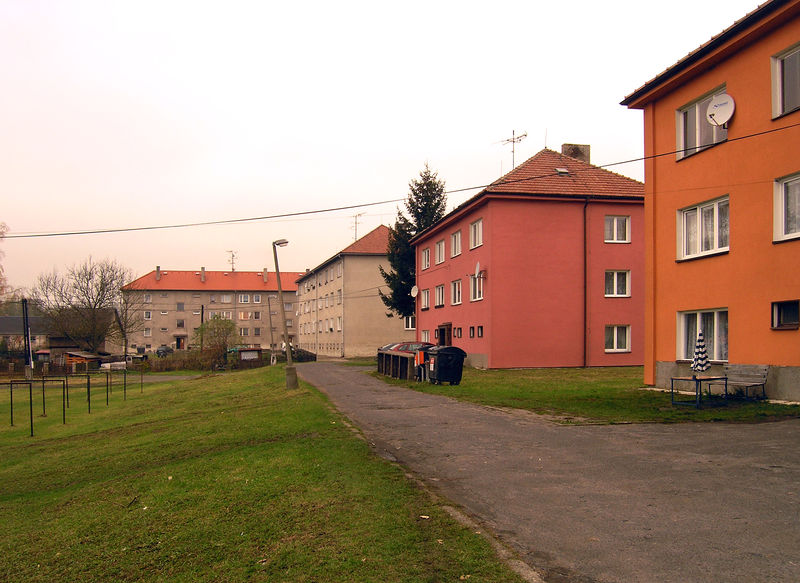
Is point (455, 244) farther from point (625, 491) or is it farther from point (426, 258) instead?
point (625, 491)

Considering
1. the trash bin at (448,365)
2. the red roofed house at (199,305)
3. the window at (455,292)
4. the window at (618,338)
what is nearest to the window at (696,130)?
the trash bin at (448,365)

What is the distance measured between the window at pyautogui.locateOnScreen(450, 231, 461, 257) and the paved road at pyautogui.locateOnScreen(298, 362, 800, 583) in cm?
2340

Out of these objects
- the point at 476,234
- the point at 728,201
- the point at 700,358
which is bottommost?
the point at 700,358

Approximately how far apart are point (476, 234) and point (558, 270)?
4572mm

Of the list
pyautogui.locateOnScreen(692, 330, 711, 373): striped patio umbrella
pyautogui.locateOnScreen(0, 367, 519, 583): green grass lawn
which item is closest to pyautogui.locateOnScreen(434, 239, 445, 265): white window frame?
pyautogui.locateOnScreen(692, 330, 711, 373): striped patio umbrella

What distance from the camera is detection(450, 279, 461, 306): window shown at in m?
35.3

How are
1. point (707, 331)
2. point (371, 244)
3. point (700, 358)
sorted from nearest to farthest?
1. point (700, 358)
2. point (707, 331)
3. point (371, 244)

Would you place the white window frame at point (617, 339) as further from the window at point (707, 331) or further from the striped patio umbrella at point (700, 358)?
the striped patio umbrella at point (700, 358)

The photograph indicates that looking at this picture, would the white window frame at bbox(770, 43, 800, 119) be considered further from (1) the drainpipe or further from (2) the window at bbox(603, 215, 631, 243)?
(2) the window at bbox(603, 215, 631, 243)

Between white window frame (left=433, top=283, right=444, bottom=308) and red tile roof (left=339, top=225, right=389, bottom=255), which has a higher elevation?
red tile roof (left=339, top=225, right=389, bottom=255)

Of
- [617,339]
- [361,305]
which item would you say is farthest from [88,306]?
[617,339]

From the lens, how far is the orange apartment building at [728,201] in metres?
13.7

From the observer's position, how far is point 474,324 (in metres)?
32.1

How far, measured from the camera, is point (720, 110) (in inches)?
604
